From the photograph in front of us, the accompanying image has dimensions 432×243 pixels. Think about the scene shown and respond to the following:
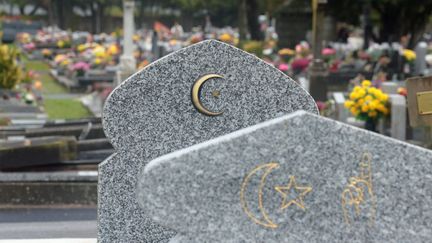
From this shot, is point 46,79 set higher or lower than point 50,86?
lower

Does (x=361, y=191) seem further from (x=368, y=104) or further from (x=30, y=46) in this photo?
(x=30, y=46)

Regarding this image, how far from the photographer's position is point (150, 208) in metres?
4.65

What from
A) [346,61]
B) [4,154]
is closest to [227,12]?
[346,61]

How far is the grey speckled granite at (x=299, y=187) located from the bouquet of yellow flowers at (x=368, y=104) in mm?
13405

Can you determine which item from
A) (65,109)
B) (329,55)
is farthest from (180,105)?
(329,55)

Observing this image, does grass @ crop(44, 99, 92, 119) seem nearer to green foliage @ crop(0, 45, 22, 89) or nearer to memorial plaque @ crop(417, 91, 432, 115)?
green foliage @ crop(0, 45, 22, 89)

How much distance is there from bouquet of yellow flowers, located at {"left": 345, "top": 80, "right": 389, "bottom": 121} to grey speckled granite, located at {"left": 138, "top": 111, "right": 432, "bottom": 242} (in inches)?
528

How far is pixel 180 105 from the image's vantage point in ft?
23.2

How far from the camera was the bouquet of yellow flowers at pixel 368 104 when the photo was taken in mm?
18219

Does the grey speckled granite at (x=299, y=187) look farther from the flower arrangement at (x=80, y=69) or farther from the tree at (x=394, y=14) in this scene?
the tree at (x=394, y=14)

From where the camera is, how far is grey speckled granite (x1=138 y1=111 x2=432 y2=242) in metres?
4.71

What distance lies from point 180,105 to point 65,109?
70.3 ft

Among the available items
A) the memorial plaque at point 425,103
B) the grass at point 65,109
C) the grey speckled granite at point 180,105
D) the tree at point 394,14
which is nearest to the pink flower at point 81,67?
the grass at point 65,109

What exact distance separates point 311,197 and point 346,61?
3143 cm
